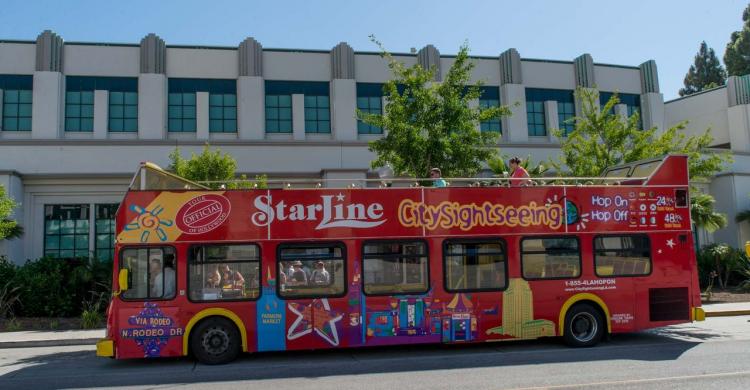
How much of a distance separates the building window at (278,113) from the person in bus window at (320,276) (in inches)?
617

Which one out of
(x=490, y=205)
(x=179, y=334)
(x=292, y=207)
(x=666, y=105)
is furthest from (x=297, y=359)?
(x=666, y=105)

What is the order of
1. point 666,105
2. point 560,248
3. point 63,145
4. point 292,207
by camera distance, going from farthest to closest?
point 666,105 → point 63,145 → point 560,248 → point 292,207

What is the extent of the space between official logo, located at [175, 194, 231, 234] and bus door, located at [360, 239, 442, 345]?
2560mm

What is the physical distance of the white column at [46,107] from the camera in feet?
75.3

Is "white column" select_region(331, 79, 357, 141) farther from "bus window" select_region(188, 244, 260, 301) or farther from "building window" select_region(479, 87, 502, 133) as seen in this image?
"bus window" select_region(188, 244, 260, 301)

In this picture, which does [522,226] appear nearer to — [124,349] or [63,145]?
[124,349]

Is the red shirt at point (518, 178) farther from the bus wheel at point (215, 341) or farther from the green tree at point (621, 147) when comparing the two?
the green tree at point (621, 147)

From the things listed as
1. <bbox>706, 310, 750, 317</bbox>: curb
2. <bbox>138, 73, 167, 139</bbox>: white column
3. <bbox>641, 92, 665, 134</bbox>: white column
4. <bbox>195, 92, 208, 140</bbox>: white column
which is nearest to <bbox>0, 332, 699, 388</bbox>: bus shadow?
<bbox>706, 310, 750, 317</bbox>: curb

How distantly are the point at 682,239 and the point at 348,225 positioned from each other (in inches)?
262

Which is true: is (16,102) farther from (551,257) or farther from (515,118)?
(551,257)

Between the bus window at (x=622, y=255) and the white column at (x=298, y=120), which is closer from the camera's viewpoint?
the bus window at (x=622, y=255)

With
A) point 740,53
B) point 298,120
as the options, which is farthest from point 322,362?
point 740,53

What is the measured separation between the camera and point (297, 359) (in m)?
10.1

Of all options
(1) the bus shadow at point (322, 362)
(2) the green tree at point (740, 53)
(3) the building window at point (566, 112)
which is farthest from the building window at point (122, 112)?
(2) the green tree at point (740, 53)
